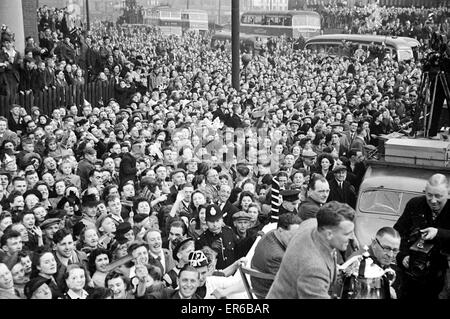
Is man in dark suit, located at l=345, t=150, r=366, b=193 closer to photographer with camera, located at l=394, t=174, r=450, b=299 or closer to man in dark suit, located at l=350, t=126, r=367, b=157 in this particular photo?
man in dark suit, located at l=350, t=126, r=367, b=157

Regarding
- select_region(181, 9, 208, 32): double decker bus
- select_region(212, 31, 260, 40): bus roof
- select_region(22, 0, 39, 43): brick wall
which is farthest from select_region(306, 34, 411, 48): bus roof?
select_region(22, 0, 39, 43): brick wall

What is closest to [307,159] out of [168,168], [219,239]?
[168,168]

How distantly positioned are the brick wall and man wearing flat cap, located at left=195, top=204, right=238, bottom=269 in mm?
18072

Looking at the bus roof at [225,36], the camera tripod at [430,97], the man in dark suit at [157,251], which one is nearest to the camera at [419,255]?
the man in dark suit at [157,251]

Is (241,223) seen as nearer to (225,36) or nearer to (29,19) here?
(29,19)

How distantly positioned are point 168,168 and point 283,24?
29.9m

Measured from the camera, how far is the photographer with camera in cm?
613

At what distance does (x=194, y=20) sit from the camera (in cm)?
4150

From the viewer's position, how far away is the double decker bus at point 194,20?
135 feet

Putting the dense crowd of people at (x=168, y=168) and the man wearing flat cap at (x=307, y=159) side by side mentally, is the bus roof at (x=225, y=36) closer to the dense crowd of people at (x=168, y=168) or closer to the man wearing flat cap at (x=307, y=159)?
the dense crowd of people at (x=168, y=168)

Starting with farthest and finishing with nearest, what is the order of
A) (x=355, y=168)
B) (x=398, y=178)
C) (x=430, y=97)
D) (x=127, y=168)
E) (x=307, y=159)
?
1. (x=307, y=159)
2. (x=355, y=168)
3. (x=127, y=168)
4. (x=430, y=97)
5. (x=398, y=178)

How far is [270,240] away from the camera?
6.30 m

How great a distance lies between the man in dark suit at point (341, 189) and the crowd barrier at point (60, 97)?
9124 mm

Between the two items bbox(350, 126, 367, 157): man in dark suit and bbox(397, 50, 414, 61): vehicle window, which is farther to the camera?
bbox(397, 50, 414, 61): vehicle window
